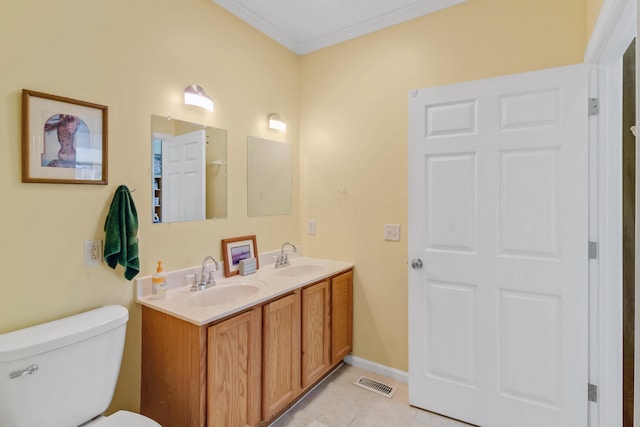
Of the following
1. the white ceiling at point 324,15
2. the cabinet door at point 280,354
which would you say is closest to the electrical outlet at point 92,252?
the cabinet door at point 280,354

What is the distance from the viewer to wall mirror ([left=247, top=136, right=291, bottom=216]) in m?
2.37

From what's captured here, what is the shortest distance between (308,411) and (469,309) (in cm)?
118

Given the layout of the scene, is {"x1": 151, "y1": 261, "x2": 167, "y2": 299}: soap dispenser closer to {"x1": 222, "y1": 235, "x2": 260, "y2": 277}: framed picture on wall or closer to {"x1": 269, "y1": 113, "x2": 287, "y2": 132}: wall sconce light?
{"x1": 222, "y1": 235, "x2": 260, "y2": 277}: framed picture on wall

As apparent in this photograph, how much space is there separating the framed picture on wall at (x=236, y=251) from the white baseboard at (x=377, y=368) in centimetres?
109

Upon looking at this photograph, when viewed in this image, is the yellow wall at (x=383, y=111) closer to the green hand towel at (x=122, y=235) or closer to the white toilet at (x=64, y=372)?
the green hand towel at (x=122, y=235)

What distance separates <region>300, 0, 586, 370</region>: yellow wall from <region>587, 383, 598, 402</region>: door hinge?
1022 millimetres

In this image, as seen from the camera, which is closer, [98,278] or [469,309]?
[98,278]

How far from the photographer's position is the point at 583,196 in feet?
5.14

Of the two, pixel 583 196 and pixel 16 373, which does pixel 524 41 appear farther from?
pixel 16 373

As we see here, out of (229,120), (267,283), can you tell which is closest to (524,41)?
(229,120)

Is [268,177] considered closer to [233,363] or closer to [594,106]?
[233,363]

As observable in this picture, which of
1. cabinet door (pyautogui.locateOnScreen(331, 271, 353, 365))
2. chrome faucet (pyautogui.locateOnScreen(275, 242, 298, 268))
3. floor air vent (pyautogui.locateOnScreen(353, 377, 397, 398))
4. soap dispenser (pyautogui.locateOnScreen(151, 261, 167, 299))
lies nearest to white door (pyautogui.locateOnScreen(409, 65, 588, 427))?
floor air vent (pyautogui.locateOnScreen(353, 377, 397, 398))

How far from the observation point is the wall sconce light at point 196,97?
1887 mm

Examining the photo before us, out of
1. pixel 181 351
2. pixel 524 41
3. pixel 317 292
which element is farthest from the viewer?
pixel 317 292
